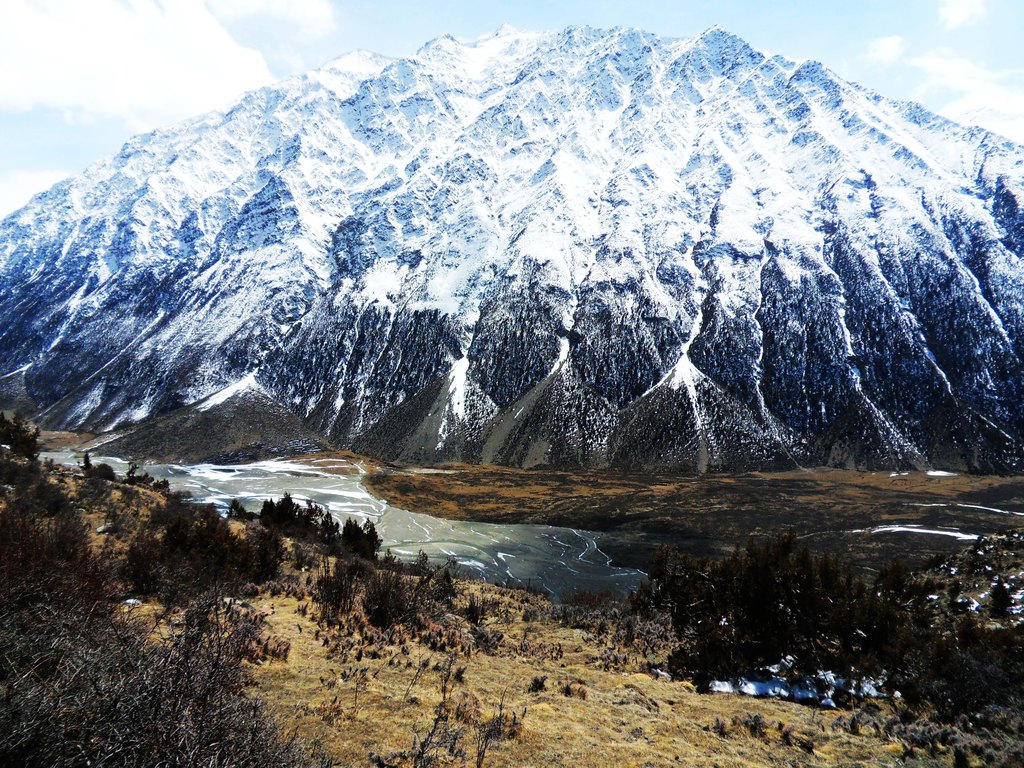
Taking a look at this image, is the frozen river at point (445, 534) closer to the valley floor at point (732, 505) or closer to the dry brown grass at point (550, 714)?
the valley floor at point (732, 505)

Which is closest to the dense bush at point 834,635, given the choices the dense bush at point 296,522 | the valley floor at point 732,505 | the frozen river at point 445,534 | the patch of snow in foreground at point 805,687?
the patch of snow in foreground at point 805,687

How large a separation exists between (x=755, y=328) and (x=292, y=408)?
105 m

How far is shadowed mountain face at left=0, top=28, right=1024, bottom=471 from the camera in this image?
97.7 metres

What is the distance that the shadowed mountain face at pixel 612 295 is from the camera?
97688 millimetres

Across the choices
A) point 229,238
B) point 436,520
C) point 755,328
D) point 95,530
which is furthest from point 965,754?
point 229,238

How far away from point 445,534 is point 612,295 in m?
83.3

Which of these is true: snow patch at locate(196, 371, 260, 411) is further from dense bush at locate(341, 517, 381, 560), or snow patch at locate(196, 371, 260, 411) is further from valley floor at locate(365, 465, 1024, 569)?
dense bush at locate(341, 517, 381, 560)

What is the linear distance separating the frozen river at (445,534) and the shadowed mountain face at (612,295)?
102ft

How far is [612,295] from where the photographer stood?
119 metres

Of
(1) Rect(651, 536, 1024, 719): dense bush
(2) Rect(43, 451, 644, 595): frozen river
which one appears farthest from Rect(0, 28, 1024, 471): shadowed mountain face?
(1) Rect(651, 536, 1024, 719): dense bush

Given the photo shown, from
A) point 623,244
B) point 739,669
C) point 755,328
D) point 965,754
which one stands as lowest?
point 739,669

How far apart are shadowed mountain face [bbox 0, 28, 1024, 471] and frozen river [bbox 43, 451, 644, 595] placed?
31051mm

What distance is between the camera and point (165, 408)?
121m

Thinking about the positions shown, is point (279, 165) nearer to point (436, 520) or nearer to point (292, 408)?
point (292, 408)
